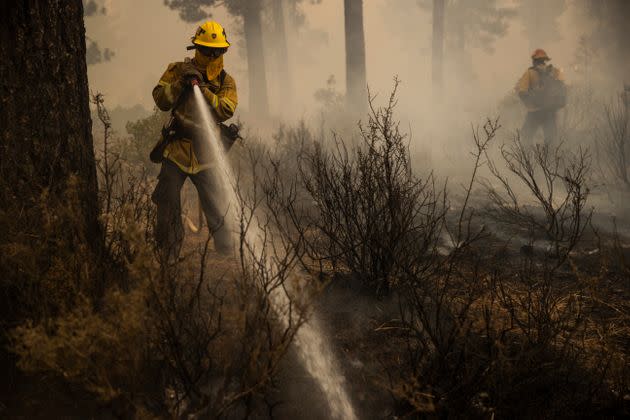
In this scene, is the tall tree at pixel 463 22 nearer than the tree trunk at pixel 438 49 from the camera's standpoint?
No

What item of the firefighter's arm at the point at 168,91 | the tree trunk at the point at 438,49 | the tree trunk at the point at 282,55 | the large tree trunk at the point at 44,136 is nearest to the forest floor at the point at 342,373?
the large tree trunk at the point at 44,136

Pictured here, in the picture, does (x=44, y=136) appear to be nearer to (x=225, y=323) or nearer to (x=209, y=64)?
(x=225, y=323)

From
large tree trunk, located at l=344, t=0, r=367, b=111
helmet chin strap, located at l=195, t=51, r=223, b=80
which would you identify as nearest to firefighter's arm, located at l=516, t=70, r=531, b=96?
large tree trunk, located at l=344, t=0, r=367, b=111

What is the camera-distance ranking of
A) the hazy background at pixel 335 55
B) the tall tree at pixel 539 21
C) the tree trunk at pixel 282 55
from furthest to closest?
the tall tree at pixel 539 21 → the hazy background at pixel 335 55 → the tree trunk at pixel 282 55

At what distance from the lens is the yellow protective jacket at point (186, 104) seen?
11.8 feet

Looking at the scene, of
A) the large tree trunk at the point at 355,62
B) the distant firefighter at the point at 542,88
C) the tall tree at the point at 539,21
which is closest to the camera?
the distant firefighter at the point at 542,88

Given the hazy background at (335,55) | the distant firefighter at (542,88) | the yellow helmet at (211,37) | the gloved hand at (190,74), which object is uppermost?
the hazy background at (335,55)

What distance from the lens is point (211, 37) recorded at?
3574 millimetres

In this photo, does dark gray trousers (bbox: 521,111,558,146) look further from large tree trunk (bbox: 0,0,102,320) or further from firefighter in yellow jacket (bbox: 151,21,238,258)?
large tree trunk (bbox: 0,0,102,320)

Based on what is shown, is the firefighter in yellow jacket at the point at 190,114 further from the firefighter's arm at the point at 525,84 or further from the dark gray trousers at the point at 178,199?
the firefighter's arm at the point at 525,84

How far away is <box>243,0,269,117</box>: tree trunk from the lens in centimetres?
1481

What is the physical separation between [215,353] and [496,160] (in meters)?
10.4

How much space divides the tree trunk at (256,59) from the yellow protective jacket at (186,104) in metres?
11.7

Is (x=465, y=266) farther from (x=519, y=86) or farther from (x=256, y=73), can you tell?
(x=256, y=73)
